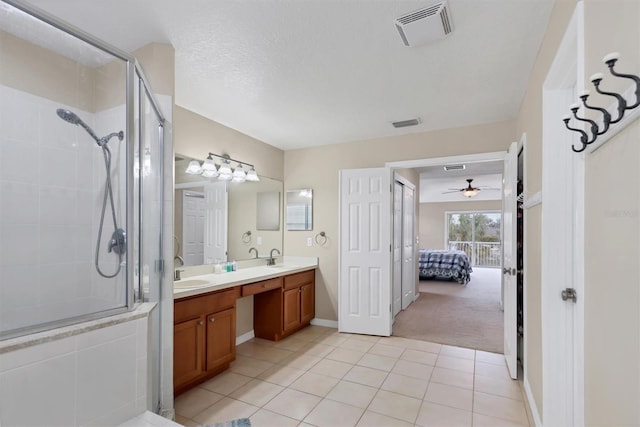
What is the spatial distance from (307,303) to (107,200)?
2.94m

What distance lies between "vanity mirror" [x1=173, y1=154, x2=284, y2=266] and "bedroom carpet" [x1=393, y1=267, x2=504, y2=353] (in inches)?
85.3

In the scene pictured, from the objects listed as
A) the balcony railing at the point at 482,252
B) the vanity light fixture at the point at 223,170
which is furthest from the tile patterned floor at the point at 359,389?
the balcony railing at the point at 482,252

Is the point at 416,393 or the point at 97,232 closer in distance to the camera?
the point at 97,232

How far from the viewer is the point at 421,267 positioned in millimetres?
7871

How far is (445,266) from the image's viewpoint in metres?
7.62

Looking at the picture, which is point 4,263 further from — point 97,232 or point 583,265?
point 583,265

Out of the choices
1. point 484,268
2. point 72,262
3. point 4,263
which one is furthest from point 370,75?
point 484,268

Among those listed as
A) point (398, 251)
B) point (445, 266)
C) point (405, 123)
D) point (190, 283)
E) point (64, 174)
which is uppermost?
point (405, 123)

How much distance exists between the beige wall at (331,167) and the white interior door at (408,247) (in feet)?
4.26

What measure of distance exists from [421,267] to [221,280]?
6.12 metres

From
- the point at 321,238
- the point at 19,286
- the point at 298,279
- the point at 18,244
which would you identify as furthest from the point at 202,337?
the point at 321,238

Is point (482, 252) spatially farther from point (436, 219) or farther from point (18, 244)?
point (18, 244)

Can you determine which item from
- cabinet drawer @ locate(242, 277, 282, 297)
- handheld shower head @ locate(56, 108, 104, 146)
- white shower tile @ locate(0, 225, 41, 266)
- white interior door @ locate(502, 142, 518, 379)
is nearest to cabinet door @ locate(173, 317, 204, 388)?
cabinet drawer @ locate(242, 277, 282, 297)

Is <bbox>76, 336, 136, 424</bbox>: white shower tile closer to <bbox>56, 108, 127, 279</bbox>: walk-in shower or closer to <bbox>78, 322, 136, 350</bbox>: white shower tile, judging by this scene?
<bbox>78, 322, 136, 350</bbox>: white shower tile
